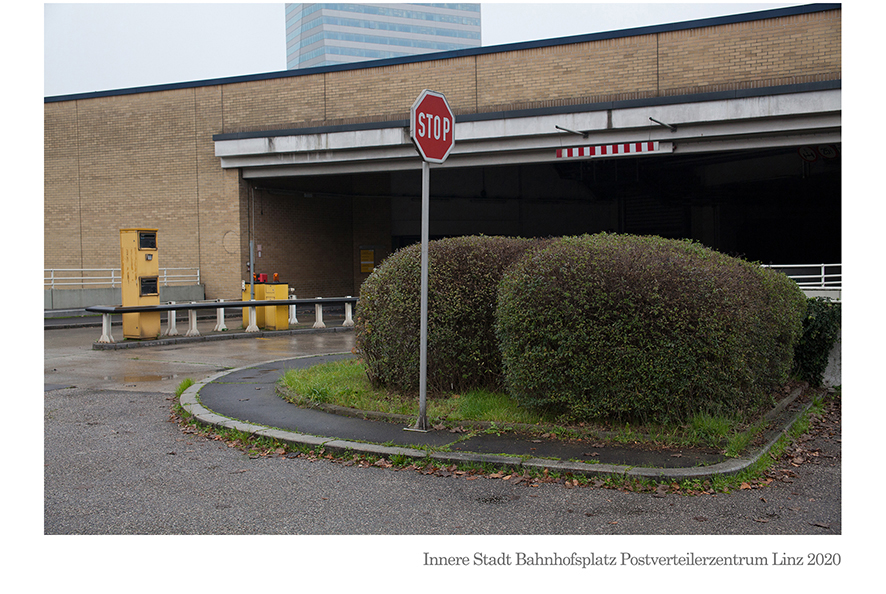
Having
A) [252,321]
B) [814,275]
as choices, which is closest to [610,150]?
[814,275]

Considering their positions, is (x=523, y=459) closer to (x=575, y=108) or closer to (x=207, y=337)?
(x=207, y=337)

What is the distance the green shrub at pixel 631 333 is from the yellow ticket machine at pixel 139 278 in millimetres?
10526

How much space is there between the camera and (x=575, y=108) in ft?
64.1

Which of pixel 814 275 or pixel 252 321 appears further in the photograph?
pixel 814 275

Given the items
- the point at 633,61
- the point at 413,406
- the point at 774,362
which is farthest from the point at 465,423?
the point at 633,61

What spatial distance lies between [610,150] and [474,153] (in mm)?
4076

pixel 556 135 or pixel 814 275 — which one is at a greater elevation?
pixel 556 135

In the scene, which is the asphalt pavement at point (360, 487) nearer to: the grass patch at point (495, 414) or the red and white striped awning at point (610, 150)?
the grass patch at point (495, 414)

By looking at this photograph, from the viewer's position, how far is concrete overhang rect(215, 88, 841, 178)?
17469 millimetres

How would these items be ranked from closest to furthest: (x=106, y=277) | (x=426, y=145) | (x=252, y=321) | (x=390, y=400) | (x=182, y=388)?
(x=426, y=145)
(x=390, y=400)
(x=182, y=388)
(x=252, y=321)
(x=106, y=277)

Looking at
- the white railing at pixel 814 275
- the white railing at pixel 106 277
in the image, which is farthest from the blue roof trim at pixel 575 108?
the white railing at pixel 106 277

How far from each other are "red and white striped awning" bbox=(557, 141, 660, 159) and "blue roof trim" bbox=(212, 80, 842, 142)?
1018 millimetres

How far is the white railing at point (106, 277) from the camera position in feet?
79.3

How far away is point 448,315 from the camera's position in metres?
6.94
